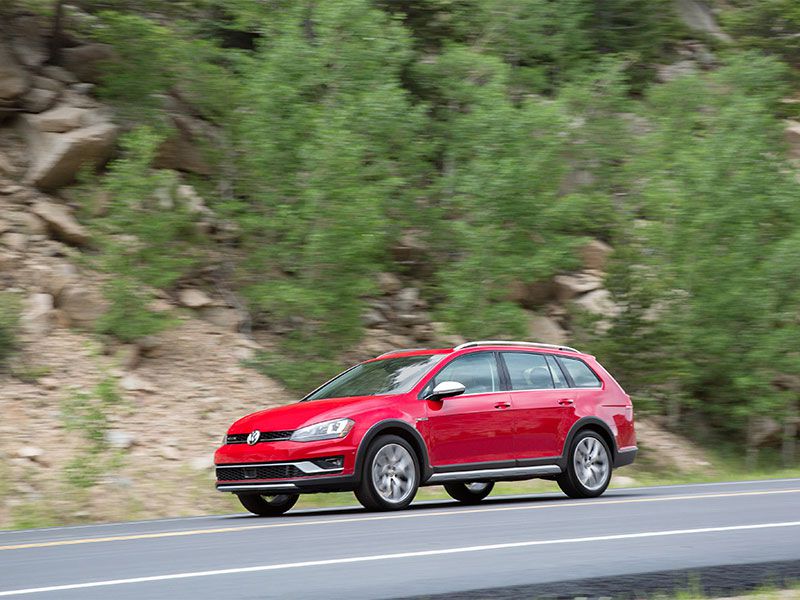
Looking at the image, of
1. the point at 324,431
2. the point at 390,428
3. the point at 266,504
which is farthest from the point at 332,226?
the point at 324,431

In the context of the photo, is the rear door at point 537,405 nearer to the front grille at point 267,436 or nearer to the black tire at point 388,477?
the black tire at point 388,477

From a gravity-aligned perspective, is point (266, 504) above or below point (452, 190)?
below

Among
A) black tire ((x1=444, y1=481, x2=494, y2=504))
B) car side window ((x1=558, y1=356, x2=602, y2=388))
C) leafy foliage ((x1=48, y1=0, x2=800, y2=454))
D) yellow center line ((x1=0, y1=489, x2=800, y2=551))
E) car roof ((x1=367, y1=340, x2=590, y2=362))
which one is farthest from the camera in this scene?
leafy foliage ((x1=48, y1=0, x2=800, y2=454))

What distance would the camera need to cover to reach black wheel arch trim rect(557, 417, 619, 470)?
13766 millimetres

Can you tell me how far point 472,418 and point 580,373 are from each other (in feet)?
7.00

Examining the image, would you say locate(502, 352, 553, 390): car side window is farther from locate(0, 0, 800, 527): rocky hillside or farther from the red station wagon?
locate(0, 0, 800, 527): rocky hillside

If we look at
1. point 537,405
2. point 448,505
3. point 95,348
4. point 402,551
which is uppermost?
point 402,551

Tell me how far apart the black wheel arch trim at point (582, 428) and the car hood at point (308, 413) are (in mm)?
2489

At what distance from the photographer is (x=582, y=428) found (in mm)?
14047

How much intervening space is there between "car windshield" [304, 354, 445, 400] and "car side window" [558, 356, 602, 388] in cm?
201

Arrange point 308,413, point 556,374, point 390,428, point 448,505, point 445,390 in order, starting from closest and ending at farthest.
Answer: point 308,413 → point 390,428 → point 445,390 → point 448,505 → point 556,374

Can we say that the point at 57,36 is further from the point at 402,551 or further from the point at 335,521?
the point at 402,551

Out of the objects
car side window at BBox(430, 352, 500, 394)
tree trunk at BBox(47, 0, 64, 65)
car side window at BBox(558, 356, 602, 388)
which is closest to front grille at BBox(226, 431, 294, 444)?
car side window at BBox(430, 352, 500, 394)

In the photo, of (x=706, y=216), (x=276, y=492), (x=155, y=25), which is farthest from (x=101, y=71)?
(x=276, y=492)
